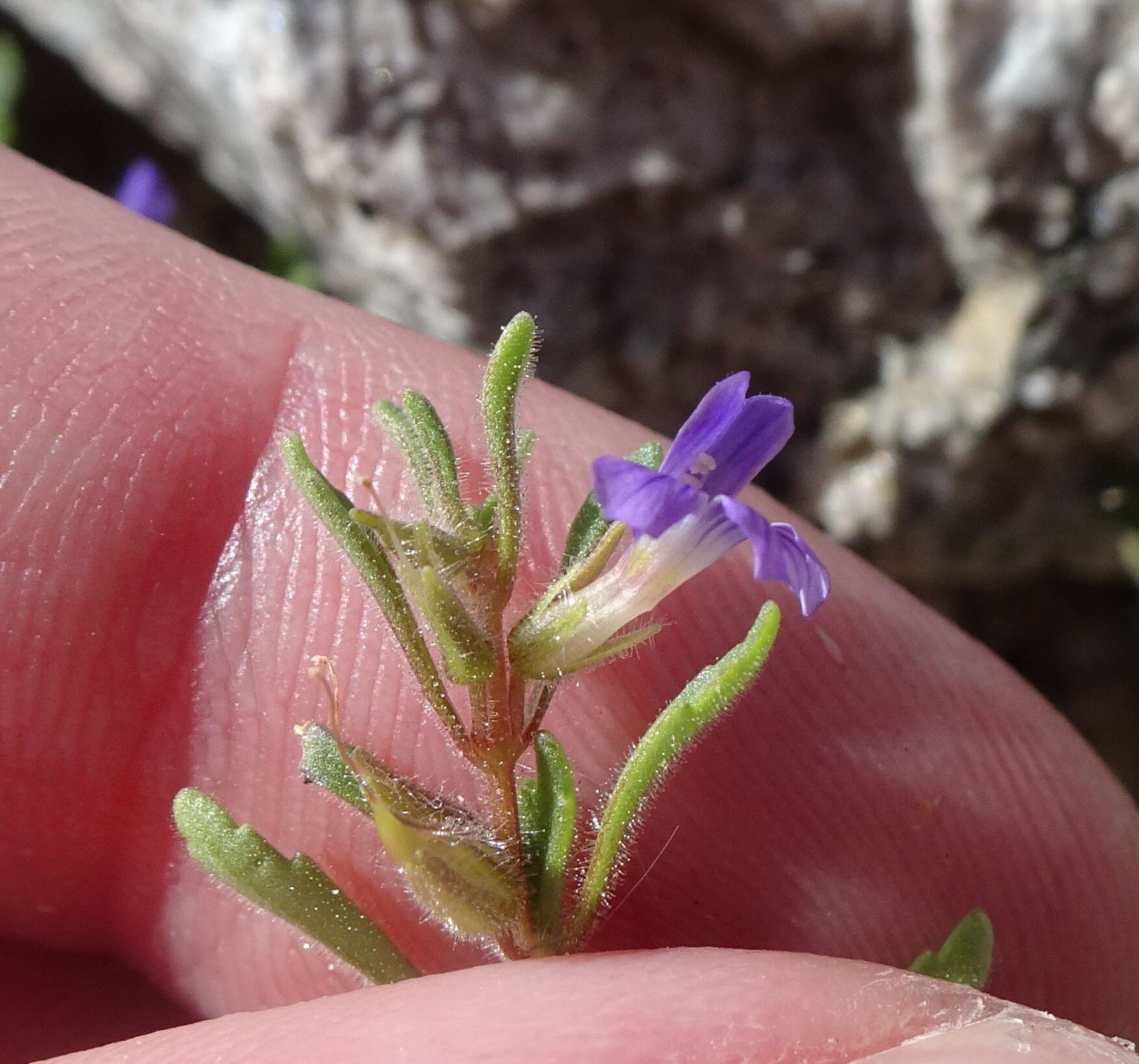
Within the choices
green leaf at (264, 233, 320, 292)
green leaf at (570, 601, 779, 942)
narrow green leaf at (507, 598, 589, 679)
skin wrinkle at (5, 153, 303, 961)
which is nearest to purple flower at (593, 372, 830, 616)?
green leaf at (570, 601, 779, 942)

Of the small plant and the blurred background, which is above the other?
the blurred background

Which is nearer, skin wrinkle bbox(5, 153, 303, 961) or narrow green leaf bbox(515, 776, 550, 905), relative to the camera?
narrow green leaf bbox(515, 776, 550, 905)

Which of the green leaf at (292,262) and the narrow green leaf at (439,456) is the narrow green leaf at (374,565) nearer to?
the narrow green leaf at (439,456)

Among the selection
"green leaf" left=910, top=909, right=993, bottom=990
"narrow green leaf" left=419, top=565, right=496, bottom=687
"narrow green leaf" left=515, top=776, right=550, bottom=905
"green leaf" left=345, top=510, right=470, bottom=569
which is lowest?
"narrow green leaf" left=515, top=776, right=550, bottom=905

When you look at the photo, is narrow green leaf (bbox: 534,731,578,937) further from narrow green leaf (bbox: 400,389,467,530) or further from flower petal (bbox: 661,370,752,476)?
flower petal (bbox: 661,370,752,476)

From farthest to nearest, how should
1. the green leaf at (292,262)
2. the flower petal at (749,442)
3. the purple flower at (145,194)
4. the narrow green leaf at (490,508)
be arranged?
the green leaf at (292,262) < the purple flower at (145,194) < the narrow green leaf at (490,508) < the flower petal at (749,442)

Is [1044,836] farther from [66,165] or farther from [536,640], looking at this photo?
[66,165]

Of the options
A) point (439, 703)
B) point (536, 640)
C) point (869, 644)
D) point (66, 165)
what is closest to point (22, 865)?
point (439, 703)

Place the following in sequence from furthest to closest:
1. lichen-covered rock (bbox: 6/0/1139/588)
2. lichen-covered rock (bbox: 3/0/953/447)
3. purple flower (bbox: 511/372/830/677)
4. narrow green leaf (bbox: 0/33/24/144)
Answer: narrow green leaf (bbox: 0/33/24/144) < lichen-covered rock (bbox: 3/0/953/447) < lichen-covered rock (bbox: 6/0/1139/588) < purple flower (bbox: 511/372/830/677)

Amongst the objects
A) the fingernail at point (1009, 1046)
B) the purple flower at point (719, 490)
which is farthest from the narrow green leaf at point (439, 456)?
the fingernail at point (1009, 1046)
